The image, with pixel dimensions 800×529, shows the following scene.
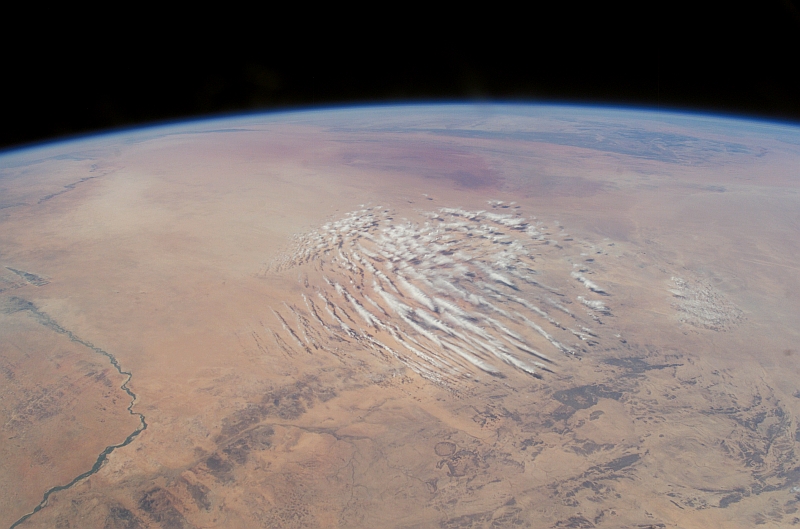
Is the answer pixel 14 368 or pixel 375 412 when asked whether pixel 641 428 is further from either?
pixel 14 368

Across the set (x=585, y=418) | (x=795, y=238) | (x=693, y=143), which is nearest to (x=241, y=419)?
(x=585, y=418)

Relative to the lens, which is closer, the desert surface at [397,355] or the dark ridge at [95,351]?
the dark ridge at [95,351]

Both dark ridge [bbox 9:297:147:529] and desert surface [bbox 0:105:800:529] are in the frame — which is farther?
desert surface [bbox 0:105:800:529]

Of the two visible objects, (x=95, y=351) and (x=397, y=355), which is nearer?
(x=95, y=351)
